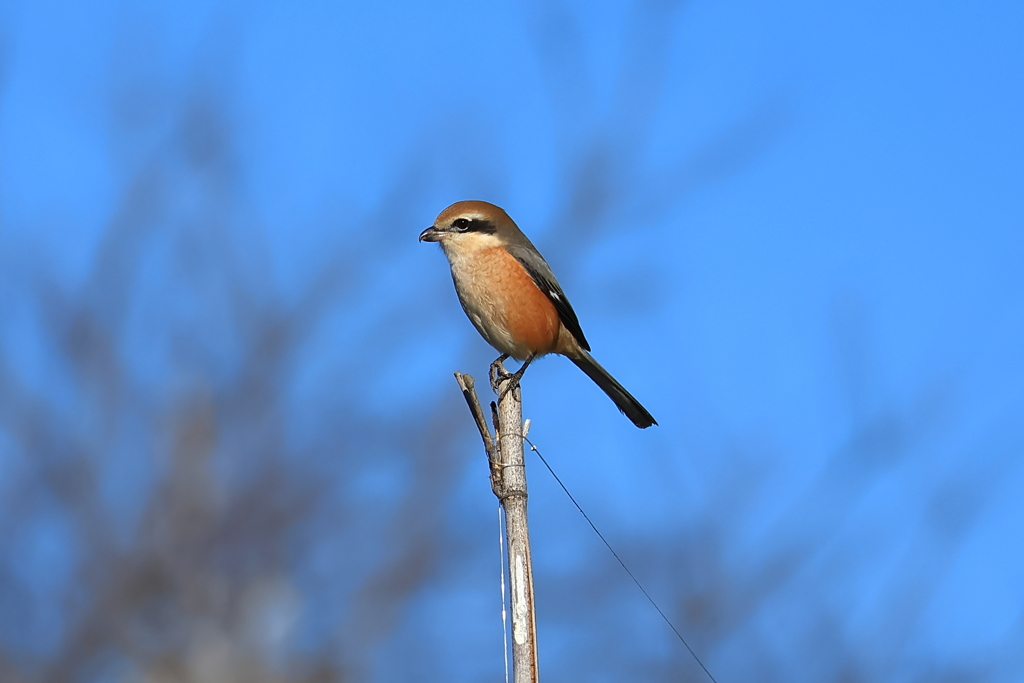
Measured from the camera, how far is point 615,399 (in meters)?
4.82

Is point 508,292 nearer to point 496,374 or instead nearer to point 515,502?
point 496,374

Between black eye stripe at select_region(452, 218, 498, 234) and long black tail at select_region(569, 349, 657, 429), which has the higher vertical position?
black eye stripe at select_region(452, 218, 498, 234)

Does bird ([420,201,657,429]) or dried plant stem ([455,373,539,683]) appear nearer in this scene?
dried plant stem ([455,373,539,683])

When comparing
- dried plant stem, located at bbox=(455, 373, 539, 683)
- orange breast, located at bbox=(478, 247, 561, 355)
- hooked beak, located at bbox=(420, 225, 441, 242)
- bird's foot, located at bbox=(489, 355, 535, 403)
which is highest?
hooked beak, located at bbox=(420, 225, 441, 242)

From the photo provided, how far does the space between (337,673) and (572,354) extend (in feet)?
6.33

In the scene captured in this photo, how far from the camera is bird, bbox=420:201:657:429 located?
4.43m

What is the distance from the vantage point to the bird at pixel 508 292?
14.5ft

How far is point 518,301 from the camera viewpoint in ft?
14.5

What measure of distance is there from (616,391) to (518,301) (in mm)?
750

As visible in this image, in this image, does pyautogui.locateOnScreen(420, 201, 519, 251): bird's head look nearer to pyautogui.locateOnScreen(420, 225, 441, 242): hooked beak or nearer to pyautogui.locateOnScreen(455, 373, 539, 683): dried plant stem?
pyautogui.locateOnScreen(420, 225, 441, 242): hooked beak

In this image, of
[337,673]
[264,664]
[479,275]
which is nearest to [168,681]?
[264,664]

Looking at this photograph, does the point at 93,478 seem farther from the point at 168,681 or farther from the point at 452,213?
the point at 452,213

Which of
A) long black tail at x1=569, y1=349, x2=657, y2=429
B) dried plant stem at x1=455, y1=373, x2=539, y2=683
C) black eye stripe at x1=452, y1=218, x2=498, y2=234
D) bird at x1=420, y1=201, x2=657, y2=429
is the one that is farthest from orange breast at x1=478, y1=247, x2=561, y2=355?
dried plant stem at x1=455, y1=373, x2=539, y2=683

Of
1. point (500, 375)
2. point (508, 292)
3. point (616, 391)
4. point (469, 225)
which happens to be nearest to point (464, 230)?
point (469, 225)
